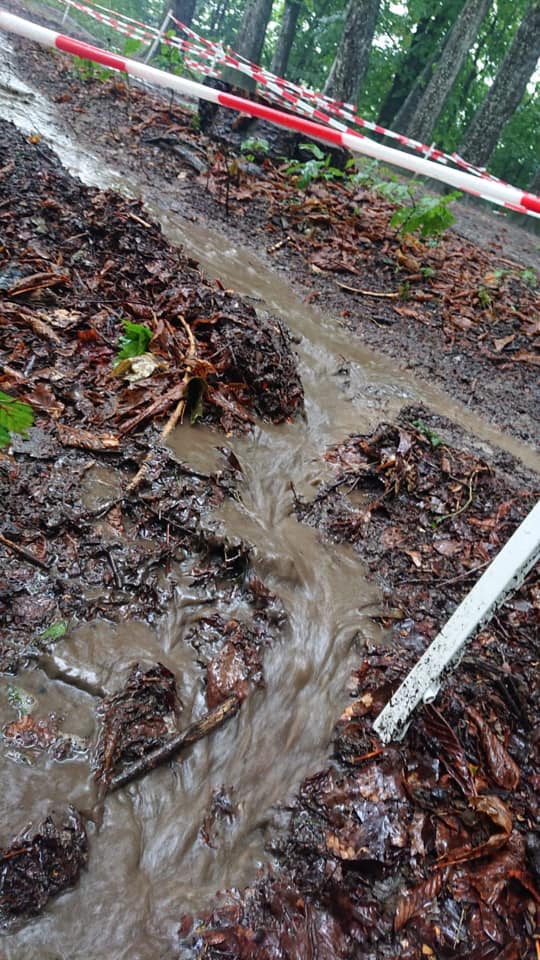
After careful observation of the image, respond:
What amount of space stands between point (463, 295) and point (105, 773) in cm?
655

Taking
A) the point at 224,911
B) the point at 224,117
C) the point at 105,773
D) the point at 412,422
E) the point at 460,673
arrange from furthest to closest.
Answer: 1. the point at 224,117
2. the point at 412,422
3. the point at 460,673
4. the point at 105,773
5. the point at 224,911

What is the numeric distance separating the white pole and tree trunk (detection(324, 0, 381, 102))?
13.1m

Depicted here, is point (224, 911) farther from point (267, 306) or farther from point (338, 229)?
point (338, 229)

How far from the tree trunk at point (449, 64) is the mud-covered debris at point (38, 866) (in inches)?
585

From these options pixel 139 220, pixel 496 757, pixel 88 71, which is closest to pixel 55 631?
pixel 496 757

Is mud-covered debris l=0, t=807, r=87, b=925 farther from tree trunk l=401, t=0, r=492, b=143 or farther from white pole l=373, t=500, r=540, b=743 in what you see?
tree trunk l=401, t=0, r=492, b=143

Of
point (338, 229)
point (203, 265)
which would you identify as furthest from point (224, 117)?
point (203, 265)

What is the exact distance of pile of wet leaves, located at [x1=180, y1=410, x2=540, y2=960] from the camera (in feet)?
6.18

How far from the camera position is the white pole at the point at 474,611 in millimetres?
1590

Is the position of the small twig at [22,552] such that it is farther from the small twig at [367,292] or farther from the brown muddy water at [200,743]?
the small twig at [367,292]

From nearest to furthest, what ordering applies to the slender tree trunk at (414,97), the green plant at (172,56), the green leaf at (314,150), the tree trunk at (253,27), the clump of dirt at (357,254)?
the clump of dirt at (357,254) → the green leaf at (314,150) → the green plant at (172,56) → the tree trunk at (253,27) → the slender tree trunk at (414,97)

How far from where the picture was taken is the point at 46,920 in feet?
5.77

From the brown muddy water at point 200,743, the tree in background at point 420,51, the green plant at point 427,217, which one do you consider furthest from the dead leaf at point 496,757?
the tree in background at point 420,51

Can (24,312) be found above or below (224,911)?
above
